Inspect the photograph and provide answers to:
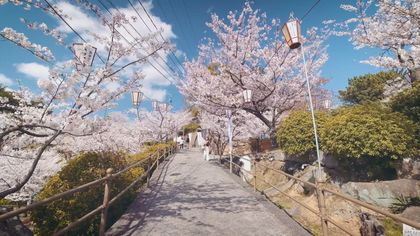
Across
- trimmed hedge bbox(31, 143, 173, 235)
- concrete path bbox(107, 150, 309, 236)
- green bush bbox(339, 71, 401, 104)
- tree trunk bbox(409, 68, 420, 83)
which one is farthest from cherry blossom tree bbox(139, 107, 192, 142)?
trimmed hedge bbox(31, 143, 173, 235)

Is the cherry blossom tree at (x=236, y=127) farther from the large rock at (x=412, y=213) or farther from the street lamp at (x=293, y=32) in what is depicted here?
the large rock at (x=412, y=213)

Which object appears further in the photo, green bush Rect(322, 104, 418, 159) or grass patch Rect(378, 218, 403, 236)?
green bush Rect(322, 104, 418, 159)

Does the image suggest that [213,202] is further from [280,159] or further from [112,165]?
[280,159]

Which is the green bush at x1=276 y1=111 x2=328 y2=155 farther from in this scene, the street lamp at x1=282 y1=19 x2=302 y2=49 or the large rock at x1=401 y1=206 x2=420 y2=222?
the large rock at x1=401 y1=206 x2=420 y2=222

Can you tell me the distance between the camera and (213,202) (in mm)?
7398

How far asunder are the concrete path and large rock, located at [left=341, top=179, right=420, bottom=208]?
291 centimetres

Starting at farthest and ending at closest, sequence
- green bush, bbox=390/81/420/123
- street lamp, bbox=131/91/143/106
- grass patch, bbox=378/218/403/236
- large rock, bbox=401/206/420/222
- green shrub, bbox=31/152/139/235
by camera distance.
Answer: street lamp, bbox=131/91/143/106
green bush, bbox=390/81/420/123
grass patch, bbox=378/218/403/236
large rock, bbox=401/206/420/222
green shrub, bbox=31/152/139/235

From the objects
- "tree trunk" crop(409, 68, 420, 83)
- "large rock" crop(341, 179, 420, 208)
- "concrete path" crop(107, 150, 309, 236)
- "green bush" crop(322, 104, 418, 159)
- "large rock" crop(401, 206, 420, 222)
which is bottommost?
"large rock" crop(401, 206, 420, 222)

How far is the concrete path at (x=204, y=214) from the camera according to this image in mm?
5078

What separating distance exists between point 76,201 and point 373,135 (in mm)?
8281

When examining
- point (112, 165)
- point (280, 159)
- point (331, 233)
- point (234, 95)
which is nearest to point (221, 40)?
point (234, 95)

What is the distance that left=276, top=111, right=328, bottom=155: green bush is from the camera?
10539mm

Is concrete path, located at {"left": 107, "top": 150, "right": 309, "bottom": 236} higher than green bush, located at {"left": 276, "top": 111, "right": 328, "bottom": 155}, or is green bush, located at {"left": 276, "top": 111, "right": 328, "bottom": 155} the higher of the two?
green bush, located at {"left": 276, "top": 111, "right": 328, "bottom": 155}

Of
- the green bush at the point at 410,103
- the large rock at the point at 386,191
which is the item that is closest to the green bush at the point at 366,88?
the green bush at the point at 410,103
